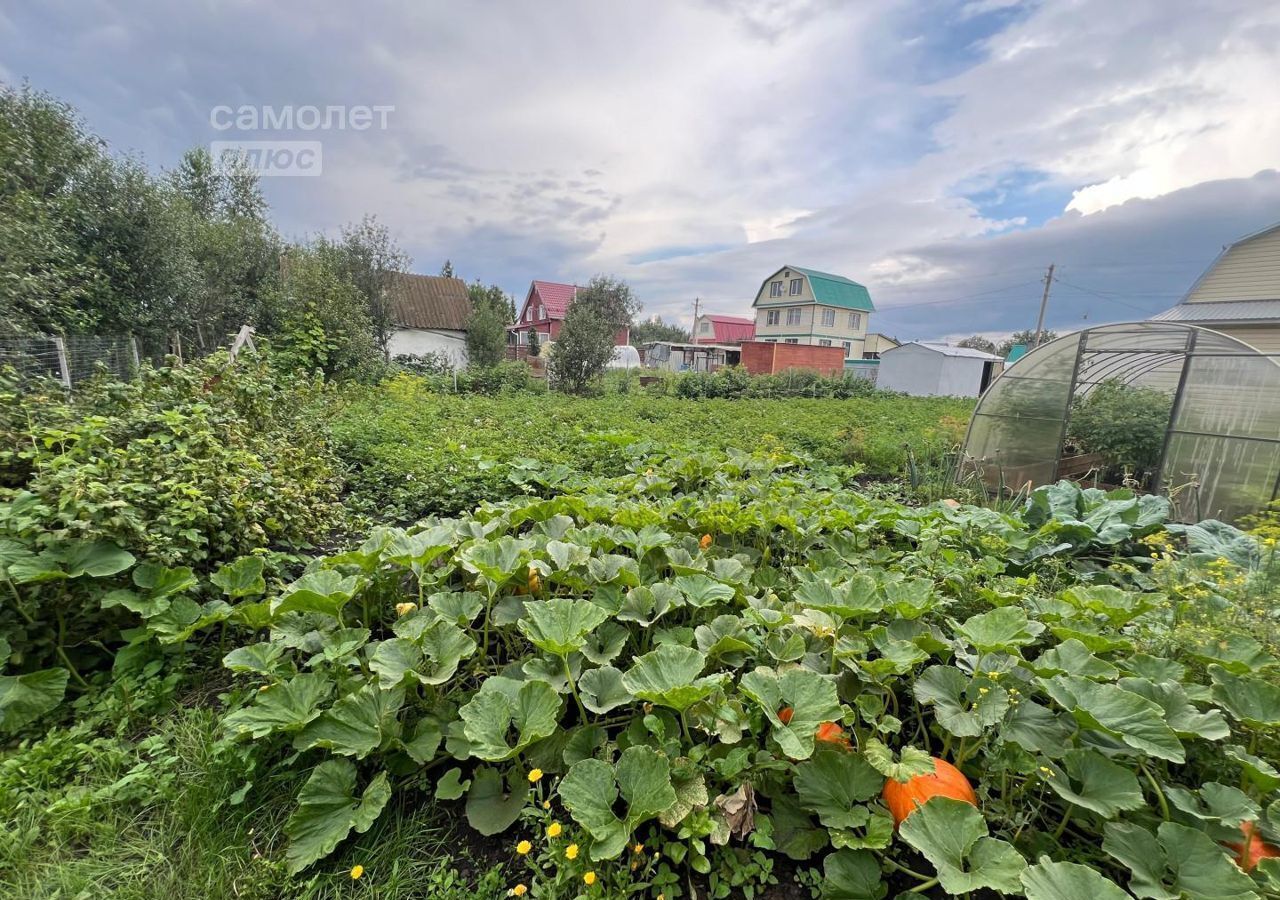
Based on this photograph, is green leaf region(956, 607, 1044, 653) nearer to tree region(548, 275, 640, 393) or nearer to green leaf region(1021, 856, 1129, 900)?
green leaf region(1021, 856, 1129, 900)

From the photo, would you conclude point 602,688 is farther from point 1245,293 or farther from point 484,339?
point 484,339

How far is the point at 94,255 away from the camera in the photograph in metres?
9.42

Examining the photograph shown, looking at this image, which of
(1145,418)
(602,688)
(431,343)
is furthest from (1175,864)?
(431,343)

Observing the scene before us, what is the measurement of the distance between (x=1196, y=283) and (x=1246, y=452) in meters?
12.2

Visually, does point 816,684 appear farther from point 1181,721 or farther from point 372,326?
point 372,326

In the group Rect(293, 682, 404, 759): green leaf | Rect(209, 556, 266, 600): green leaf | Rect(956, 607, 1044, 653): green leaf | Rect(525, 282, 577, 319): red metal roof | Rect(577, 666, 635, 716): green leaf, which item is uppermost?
Rect(525, 282, 577, 319): red metal roof

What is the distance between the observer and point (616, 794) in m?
1.35

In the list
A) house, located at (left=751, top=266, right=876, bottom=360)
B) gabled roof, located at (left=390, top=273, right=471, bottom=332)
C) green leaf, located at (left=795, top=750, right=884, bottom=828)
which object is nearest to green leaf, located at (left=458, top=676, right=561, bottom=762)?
green leaf, located at (left=795, top=750, right=884, bottom=828)

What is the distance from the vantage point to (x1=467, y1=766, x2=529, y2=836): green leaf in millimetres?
1438

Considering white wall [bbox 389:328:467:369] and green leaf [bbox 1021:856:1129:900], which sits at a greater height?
white wall [bbox 389:328:467:369]

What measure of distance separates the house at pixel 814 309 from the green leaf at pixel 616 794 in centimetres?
3597

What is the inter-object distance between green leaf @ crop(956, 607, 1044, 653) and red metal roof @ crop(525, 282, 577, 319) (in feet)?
105

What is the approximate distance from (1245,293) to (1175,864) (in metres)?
17.3

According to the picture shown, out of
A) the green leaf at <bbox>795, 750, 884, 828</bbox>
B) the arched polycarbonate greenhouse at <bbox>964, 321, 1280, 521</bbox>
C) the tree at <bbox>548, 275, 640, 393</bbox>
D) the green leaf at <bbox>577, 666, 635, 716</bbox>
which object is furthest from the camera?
the tree at <bbox>548, 275, 640, 393</bbox>
